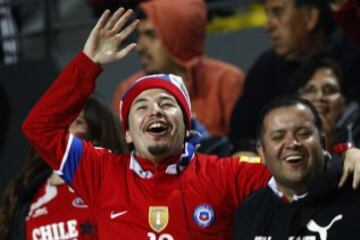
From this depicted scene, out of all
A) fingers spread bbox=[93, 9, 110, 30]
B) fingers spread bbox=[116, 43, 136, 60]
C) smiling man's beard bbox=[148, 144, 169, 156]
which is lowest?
smiling man's beard bbox=[148, 144, 169, 156]

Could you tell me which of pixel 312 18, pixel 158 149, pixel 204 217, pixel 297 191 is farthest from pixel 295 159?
pixel 312 18

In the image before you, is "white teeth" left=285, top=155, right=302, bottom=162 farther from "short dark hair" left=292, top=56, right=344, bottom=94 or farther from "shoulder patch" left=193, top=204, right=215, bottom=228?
"short dark hair" left=292, top=56, right=344, bottom=94

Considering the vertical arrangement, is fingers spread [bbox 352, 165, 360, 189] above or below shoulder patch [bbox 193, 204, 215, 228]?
above

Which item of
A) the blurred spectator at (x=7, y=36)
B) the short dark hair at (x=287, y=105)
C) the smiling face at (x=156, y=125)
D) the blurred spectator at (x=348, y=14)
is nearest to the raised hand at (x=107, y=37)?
the smiling face at (x=156, y=125)

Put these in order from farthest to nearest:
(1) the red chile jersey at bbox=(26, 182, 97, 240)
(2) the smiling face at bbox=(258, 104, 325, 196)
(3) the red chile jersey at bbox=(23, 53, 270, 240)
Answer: (1) the red chile jersey at bbox=(26, 182, 97, 240) < (3) the red chile jersey at bbox=(23, 53, 270, 240) < (2) the smiling face at bbox=(258, 104, 325, 196)

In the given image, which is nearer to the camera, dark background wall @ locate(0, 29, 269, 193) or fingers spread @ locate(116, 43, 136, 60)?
fingers spread @ locate(116, 43, 136, 60)

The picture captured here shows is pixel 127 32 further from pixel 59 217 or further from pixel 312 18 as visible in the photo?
pixel 312 18

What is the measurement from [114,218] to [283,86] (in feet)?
6.50

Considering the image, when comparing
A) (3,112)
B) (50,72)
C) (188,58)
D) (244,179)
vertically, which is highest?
(244,179)

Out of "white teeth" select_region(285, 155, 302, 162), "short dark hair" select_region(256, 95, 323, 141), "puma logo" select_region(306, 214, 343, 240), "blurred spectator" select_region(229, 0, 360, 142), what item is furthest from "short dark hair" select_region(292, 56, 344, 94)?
"puma logo" select_region(306, 214, 343, 240)

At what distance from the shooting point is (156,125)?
189 inches

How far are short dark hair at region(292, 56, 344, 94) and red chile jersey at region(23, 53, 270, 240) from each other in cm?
142

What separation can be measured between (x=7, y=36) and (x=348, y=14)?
229 centimetres

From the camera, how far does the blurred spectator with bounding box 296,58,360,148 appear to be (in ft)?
19.7
